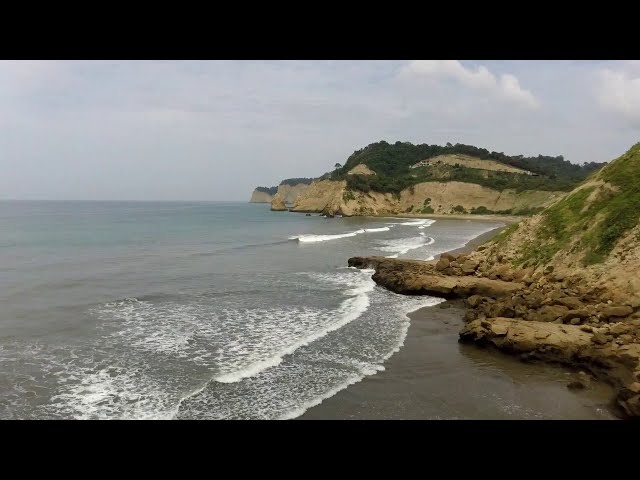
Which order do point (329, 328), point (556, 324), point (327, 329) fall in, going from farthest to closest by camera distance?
1. point (329, 328)
2. point (327, 329)
3. point (556, 324)

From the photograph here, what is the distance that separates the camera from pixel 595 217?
21703mm

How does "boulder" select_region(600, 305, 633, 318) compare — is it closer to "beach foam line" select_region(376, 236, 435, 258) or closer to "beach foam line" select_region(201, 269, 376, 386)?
"beach foam line" select_region(201, 269, 376, 386)

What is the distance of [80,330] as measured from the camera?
1686cm

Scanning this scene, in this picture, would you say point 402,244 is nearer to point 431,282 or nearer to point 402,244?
point 402,244

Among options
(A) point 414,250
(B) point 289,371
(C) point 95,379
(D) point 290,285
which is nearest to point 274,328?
(B) point 289,371

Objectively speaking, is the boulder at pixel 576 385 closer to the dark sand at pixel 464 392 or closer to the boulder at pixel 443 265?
the dark sand at pixel 464 392

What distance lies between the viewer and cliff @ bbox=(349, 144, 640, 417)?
13.0m

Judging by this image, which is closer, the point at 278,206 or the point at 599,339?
the point at 599,339

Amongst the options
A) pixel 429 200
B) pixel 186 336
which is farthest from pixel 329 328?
pixel 429 200

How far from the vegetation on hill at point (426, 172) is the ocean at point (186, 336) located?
89.0 m

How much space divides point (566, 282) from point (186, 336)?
625 inches

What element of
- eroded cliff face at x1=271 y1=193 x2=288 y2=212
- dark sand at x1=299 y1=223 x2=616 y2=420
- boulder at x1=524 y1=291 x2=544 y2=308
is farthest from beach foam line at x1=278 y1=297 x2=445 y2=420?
eroded cliff face at x1=271 y1=193 x2=288 y2=212

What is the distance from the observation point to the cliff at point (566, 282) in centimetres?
1300

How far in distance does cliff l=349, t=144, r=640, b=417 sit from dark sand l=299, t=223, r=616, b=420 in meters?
0.57
